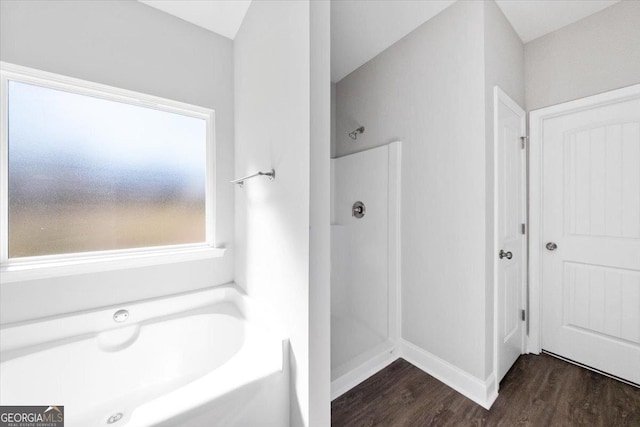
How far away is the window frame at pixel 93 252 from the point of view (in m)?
1.25

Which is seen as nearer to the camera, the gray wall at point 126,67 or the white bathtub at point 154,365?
the white bathtub at point 154,365

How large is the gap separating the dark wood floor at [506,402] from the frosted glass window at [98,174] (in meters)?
1.61

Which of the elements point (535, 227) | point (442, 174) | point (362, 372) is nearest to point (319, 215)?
point (442, 174)

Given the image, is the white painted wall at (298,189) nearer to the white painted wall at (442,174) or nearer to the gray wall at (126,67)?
the gray wall at (126,67)

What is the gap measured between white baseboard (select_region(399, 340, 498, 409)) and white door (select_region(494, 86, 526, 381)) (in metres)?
0.20

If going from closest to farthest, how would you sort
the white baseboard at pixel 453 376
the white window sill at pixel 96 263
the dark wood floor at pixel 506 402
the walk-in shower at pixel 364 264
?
the white window sill at pixel 96 263, the dark wood floor at pixel 506 402, the white baseboard at pixel 453 376, the walk-in shower at pixel 364 264

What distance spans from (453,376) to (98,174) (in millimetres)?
2638

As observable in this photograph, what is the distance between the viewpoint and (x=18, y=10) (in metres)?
1.24

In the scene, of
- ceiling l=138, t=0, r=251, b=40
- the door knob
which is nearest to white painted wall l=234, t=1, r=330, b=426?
ceiling l=138, t=0, r=251, b=40

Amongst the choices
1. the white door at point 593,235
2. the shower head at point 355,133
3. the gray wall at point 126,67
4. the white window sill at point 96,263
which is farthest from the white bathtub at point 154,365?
the white door at point 593,235

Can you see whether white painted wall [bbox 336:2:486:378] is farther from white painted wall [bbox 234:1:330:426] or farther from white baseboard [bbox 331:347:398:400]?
white painted wall [bbox 234:1:330:426]

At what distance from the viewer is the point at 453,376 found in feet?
5.42

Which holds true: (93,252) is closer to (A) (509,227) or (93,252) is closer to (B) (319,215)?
(B) (319,215)

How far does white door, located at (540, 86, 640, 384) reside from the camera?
1.65 m
